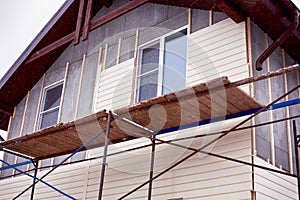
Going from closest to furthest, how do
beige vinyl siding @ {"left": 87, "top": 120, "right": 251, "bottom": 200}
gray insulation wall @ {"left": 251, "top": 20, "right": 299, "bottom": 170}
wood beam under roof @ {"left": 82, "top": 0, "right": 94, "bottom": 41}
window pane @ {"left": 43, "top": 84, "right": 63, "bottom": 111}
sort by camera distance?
beige vinyl siding @ {"left": 87, "top": 120, "right": 251, "bottom": 200} < gray insulation wall @ {"left": 251, "top": 20, "right": 299, "bottom": 170} < wood beam under roof @ {"left": 82, "top": 0, "right": 94, "bottom": 41} < window pane @ {"left": 43, "top": 84, "right": 63, "bottom": 111}

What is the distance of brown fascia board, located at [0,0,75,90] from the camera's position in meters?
9.93

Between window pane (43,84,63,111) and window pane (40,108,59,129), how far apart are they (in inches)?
7.4

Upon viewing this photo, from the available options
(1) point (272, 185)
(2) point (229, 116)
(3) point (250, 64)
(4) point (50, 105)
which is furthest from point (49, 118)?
(1) point (272, 185)

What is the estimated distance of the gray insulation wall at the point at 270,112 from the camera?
5984mm

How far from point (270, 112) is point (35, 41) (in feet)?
20.9

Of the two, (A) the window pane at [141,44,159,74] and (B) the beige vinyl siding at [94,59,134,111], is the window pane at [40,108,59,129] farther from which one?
(A) the window pane at [141,44,159,74]

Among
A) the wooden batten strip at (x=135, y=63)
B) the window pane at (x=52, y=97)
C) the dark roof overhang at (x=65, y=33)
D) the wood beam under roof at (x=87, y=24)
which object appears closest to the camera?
the dark roof overhang at (x=65, y=33)

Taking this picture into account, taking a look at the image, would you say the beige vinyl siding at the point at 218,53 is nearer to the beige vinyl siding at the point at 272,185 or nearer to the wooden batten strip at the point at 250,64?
the wooden batten strip at the point at 250,64

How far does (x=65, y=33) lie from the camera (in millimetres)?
10492

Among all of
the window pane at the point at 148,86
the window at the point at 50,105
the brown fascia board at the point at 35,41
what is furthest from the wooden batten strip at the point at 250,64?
the window at the point at 50,105

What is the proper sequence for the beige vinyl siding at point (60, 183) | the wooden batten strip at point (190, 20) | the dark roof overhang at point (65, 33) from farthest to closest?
the beige vinyl siding at point (60, 183) → the wooden batten strip at point (190, 20) → the dark roof overhang at point (65, 33)

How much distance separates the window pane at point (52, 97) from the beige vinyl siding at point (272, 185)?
18.7ft

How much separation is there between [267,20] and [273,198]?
8.83 ft

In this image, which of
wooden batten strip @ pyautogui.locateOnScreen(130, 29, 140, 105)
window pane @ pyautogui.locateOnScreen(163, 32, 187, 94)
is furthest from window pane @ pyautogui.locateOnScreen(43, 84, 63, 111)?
window pane @ pyautogui.locateOnScreen(163, 32, 187, 94)
